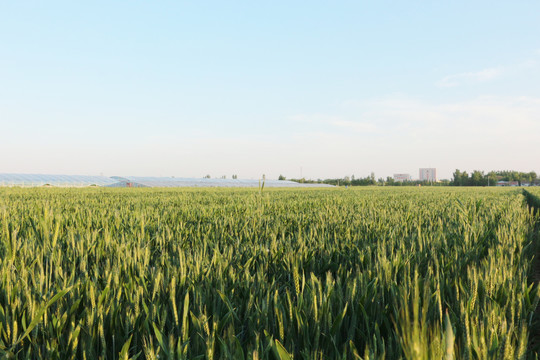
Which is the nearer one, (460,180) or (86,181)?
(86,181)

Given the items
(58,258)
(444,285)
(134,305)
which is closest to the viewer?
(134,305)

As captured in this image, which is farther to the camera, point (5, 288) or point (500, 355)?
point (5, 288)

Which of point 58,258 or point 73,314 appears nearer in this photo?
point 73,314

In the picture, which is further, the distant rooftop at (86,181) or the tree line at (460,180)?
the tree line at (460,180)

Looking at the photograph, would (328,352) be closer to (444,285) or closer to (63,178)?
(444,285)

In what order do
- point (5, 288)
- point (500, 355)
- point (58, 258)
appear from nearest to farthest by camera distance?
1. point (500, 355)
2. point (5, 288)
3. point (58, 258)

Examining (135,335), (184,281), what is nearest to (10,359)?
(135,335)

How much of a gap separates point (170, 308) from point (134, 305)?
138mm

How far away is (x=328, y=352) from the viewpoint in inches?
47.3

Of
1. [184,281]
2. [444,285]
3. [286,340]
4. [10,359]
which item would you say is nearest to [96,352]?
[10,359]

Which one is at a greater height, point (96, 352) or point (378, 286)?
point (378, 286)

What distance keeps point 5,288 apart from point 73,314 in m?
0.51

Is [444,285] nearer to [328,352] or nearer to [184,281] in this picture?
[328,352]

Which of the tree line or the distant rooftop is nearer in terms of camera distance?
the distant rooftop
